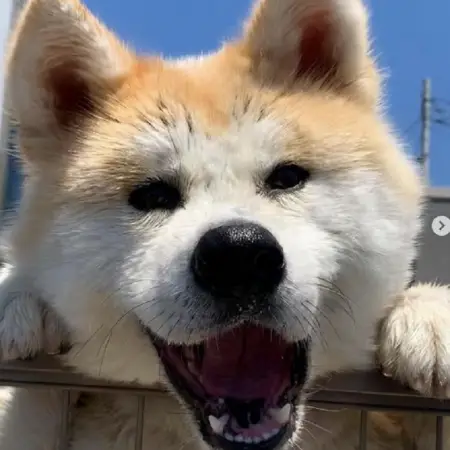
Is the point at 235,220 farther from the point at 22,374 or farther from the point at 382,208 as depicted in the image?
the point at 22,374

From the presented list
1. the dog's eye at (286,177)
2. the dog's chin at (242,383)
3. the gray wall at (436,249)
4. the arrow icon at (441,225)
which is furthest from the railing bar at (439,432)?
the arrow icon at (441,225)

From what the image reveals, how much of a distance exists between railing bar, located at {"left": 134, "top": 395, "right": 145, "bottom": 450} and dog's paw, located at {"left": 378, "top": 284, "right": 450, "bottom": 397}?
0.47 metres

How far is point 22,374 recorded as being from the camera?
1519mm

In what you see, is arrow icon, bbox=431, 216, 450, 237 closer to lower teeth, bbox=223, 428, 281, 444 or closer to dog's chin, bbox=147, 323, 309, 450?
dog's chin, bbox=147, 323, 309, 450

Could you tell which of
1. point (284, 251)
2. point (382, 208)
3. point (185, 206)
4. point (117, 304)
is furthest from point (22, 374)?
point (382, 208)

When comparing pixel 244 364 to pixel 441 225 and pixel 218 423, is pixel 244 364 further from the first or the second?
pixel 441 225

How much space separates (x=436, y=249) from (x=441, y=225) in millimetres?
78

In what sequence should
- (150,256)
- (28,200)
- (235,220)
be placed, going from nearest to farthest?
(235,220) < (150,256) < (28,200)

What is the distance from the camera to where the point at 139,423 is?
154 cm

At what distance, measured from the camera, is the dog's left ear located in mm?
1753

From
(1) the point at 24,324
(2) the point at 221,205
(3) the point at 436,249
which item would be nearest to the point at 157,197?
(2) the point at 221,205

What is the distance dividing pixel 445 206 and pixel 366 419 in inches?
43.7

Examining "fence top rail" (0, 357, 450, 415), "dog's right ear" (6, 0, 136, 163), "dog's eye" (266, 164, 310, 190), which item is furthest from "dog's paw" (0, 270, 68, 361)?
"dog's eye" (266, 164, 310, 190)

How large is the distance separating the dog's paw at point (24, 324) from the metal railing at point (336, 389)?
0.09ft
